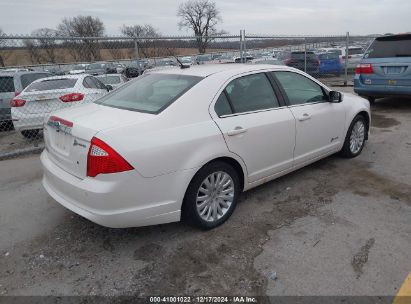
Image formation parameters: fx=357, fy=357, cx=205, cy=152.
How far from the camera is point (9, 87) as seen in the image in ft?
29.1

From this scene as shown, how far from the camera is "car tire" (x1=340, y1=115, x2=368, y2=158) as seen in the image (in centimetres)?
518

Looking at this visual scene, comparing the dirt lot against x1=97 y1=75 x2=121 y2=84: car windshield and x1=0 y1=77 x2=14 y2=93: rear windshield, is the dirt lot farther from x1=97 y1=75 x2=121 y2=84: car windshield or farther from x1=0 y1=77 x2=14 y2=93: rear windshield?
x1=97 y1=75 x2=121 y2=84: car windshield

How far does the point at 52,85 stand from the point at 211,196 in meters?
5.74

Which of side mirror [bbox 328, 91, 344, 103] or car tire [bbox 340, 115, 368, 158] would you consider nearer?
side mirror [bbox 328, 91, 344, 103]

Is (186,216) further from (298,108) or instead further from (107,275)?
(298,108)

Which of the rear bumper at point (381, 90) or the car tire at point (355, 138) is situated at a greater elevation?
the rear bumper at point (381, 90)

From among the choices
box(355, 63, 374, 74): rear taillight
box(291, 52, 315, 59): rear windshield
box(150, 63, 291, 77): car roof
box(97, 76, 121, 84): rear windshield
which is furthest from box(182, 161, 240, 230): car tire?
box(291, 52, 315, 59): rear windshield

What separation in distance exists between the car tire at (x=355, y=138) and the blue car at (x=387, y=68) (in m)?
3.14

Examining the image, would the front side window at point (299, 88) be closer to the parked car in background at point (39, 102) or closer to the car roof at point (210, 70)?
the car roof at point (210, 70)

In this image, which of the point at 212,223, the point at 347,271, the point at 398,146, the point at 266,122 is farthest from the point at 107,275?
the point at 398,146

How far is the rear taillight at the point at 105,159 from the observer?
2775 mm

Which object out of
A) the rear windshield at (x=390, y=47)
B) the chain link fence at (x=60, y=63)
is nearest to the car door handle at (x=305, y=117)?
the chain link fence at (x=60, y=63)

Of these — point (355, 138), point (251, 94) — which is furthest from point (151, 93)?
point (355, 138)

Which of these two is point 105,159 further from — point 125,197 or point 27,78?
point 27,78
